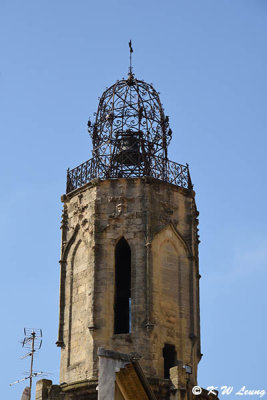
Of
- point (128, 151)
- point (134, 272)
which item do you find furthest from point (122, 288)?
point (128, 151)

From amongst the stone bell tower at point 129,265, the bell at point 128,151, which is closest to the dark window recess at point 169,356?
the stone bell tower at point 129,265

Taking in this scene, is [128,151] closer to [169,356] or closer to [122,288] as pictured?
[122,288]

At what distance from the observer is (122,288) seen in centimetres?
3344

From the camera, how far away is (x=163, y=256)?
3381cm

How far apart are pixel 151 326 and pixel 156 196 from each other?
4.45 metres

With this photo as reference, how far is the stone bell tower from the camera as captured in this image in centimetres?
3228

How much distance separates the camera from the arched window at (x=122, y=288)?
32969 mm

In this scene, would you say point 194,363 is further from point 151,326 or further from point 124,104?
point 124,104

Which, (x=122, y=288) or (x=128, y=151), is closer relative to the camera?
(x=122, y=288)

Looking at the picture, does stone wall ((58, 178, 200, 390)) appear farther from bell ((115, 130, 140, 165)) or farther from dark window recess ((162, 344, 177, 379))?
bell ((115, 130, 140, 165))

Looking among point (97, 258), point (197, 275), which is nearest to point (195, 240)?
point (197, 275)

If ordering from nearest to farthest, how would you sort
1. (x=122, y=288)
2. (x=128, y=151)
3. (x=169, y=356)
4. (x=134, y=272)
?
(x=169, y=356) < (x=134, y=272) < (x=122, y=288) < (x=128, y=151)

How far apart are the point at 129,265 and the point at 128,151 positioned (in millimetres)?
4166

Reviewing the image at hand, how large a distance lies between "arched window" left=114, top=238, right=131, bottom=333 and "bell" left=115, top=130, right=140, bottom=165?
10.2 feet
